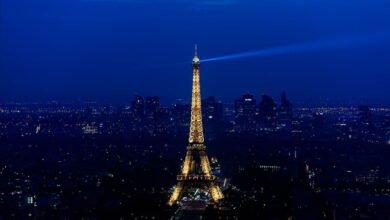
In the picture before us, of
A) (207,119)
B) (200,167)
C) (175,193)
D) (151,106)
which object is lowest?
(175,193)

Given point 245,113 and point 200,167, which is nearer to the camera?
point 200,167

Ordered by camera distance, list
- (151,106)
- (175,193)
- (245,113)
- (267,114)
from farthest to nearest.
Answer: (245,113), (267,114), (151,106), (175,193)

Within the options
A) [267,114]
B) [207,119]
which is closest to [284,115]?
[267,114]

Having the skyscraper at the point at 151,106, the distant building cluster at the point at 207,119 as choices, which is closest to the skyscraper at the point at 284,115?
the distant building cluster at the point at 207,119

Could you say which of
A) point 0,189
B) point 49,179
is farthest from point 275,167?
point 0,189

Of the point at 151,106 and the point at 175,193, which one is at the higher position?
the point at 151,106

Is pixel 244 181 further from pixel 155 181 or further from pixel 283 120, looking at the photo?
pixel 283 120

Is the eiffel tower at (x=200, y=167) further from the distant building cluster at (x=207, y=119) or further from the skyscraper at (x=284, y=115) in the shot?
the skyscraper at (x=284, y=115)

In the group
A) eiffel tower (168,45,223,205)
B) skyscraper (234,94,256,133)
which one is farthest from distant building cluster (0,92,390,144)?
eiffel tower (168,45,223,205)

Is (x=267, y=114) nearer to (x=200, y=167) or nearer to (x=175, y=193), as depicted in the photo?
(x=200, y=167)
